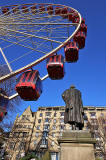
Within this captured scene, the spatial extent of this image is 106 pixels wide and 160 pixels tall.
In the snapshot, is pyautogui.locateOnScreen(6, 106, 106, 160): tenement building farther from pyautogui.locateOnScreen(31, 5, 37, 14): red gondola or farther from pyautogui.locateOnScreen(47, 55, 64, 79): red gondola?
pyautogui.locateOnScreen(47, 55, 64, 79): red gondola

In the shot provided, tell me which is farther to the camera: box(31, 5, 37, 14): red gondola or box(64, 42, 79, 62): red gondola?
box(31, 5, 37, 14): red gondola

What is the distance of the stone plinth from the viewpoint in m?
5.31

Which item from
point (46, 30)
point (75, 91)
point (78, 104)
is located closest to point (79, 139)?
point (78, 104)

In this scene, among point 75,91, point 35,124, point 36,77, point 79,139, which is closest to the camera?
point 79,139

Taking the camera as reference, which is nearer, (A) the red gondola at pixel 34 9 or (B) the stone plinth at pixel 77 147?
(B) the stone plinth at pixel 77 147

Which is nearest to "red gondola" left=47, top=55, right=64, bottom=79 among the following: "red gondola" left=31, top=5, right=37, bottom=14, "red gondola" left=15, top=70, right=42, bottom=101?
"red gondola" left=15, top=70, right=42, bottom=101

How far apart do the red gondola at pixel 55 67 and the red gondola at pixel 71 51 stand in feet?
8.92

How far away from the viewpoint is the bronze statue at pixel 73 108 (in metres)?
6.70

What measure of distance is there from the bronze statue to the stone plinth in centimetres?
102

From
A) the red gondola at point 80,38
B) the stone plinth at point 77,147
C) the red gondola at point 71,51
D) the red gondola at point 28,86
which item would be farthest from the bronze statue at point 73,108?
the red gondola at point 80,38

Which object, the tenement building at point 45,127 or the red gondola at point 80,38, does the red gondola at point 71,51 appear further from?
the tenement building at point 45,127

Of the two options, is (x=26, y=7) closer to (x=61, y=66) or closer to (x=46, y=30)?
(x=46, y=30)

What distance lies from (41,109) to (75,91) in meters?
47.6

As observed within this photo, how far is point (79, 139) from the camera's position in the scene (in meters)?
5.53
